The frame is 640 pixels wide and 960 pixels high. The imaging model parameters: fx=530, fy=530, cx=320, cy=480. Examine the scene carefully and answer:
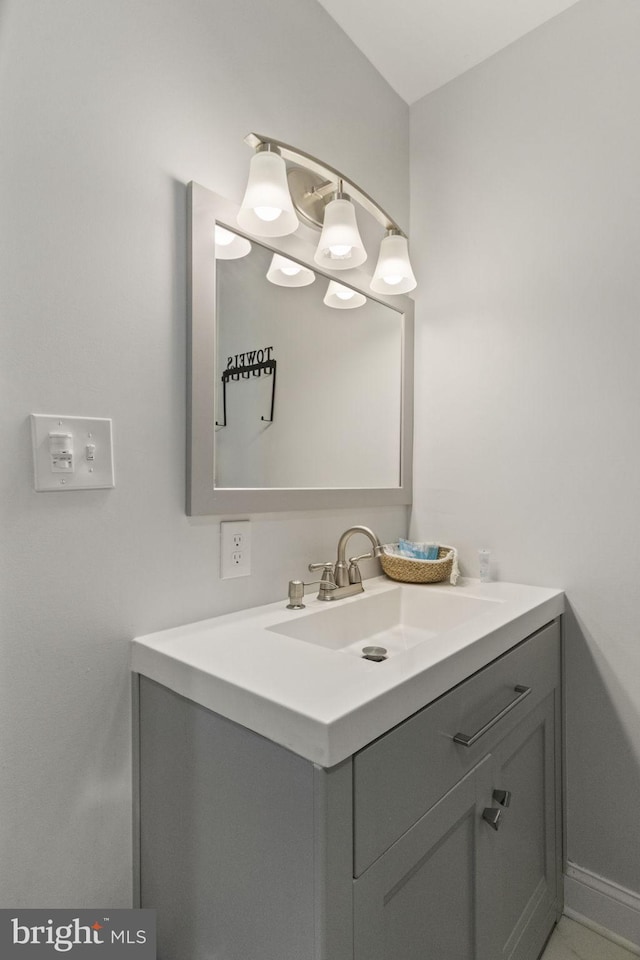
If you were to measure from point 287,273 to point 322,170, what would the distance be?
257 millimetres

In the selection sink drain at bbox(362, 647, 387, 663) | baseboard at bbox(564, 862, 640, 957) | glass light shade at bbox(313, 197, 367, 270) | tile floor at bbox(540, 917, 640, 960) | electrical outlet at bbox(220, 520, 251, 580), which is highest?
glass light shade at bbox(313, 197, 367, 270)

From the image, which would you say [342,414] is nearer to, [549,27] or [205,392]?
[205,392]

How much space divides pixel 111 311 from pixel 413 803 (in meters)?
0.92

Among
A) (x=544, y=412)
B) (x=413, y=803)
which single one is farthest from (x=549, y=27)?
(x=413, y=803)

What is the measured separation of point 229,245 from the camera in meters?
1.11

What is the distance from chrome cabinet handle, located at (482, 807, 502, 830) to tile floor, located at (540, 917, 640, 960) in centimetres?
56

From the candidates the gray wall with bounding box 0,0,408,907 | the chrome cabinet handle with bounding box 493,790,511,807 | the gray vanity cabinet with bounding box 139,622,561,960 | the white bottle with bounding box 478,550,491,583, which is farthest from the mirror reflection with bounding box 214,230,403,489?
the chrome cabinet handle with bounding box 493,790,511,807

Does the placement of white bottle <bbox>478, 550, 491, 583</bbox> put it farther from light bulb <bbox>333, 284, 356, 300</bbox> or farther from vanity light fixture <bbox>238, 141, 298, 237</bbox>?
vanity light fixture <bbox>238, 141, 298, 237</bbox>

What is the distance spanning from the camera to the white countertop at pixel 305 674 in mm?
660

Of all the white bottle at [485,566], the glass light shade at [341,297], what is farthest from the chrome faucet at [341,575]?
the glass light shade at [341,297]

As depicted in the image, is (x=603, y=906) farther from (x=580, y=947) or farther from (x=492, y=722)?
(x=492, y=722)

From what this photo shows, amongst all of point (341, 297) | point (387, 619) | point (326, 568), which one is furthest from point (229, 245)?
point (387, 619)

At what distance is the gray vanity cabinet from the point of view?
652 mm

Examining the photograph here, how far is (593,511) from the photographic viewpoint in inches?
52.6
